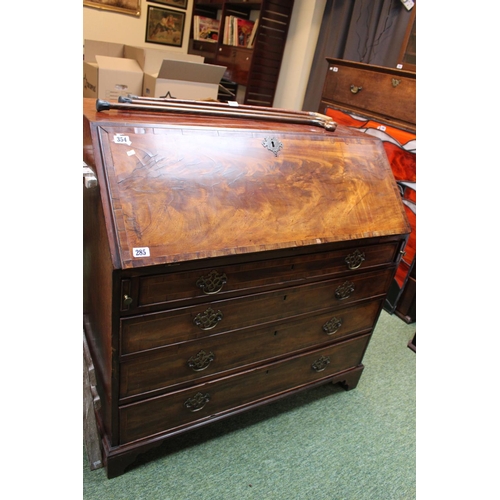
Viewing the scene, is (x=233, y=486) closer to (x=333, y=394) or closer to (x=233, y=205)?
(x=333, y=394)

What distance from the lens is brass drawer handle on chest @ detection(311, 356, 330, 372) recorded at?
65.6 inches

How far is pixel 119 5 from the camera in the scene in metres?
4.31

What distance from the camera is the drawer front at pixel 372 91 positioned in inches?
85.7

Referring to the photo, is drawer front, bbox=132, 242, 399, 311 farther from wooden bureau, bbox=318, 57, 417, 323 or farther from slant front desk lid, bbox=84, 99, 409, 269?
wooden bureau, bbox=318, 57, 417, 323

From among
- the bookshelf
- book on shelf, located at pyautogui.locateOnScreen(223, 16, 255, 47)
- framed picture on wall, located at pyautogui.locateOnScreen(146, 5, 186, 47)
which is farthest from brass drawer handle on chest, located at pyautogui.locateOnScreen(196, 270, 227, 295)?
framed picture on wall, located at pyautogui.locateOnScreen(146, 5, 186, 47)

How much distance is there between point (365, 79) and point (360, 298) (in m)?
1.47

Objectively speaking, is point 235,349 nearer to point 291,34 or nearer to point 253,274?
point 253,274

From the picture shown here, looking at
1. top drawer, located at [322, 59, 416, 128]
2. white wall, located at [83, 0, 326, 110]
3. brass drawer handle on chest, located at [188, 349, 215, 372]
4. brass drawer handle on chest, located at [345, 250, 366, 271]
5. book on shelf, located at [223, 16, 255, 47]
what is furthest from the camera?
book on shelf, located at [223, 16, 255, 47]

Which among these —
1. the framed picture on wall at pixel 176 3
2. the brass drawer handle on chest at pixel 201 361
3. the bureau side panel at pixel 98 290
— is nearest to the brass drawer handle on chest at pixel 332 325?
the brass drawer handle on chest at pixel 201 361

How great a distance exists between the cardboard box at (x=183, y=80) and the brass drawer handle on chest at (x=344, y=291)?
164 cm

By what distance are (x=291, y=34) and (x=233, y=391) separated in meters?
3.30

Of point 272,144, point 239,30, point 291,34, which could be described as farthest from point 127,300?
point 239,30

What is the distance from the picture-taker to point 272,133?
1331 mm

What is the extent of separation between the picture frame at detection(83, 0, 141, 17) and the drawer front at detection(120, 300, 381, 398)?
426 cm
